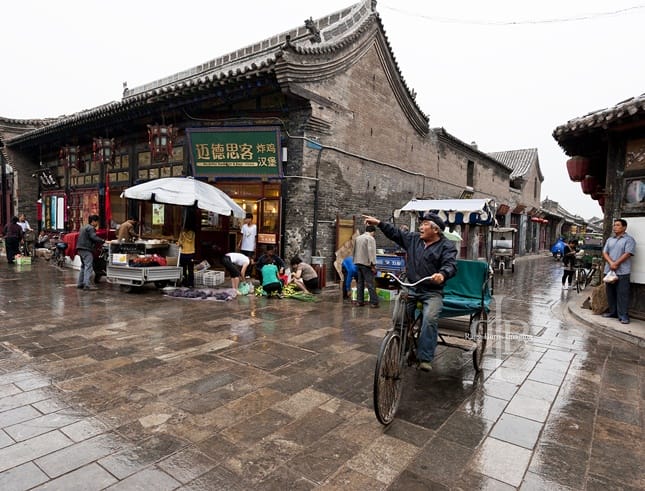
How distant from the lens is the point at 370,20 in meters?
12.5

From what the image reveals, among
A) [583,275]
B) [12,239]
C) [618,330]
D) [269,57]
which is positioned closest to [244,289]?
[269,57]

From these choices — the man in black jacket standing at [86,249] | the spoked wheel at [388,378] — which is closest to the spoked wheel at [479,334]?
the spoked wheel at [388,378]

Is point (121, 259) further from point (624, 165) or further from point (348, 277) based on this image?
point (624, 165)

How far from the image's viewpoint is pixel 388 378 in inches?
129

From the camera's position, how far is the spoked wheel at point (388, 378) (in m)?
3.06

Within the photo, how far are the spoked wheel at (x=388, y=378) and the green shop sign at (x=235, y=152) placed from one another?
25.3ft

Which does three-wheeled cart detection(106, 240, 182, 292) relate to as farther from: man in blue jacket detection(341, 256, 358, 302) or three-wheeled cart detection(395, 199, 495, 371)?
three-wheeled cart detection(395, 199, 495, 371)

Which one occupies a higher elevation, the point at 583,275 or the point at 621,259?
the point at 621,259

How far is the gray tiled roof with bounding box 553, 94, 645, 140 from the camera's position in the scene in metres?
6.03

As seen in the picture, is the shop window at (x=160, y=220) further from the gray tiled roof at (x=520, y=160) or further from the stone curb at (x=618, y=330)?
the gray tiled roof at (x=520, y=160)

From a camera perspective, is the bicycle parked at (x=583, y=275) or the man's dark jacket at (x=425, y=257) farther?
the bicycle parked at (x=583, y=275)

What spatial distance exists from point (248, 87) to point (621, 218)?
8443 mm

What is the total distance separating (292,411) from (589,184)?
29.8ft

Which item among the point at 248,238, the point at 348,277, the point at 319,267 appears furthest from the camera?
the point at 248,238
